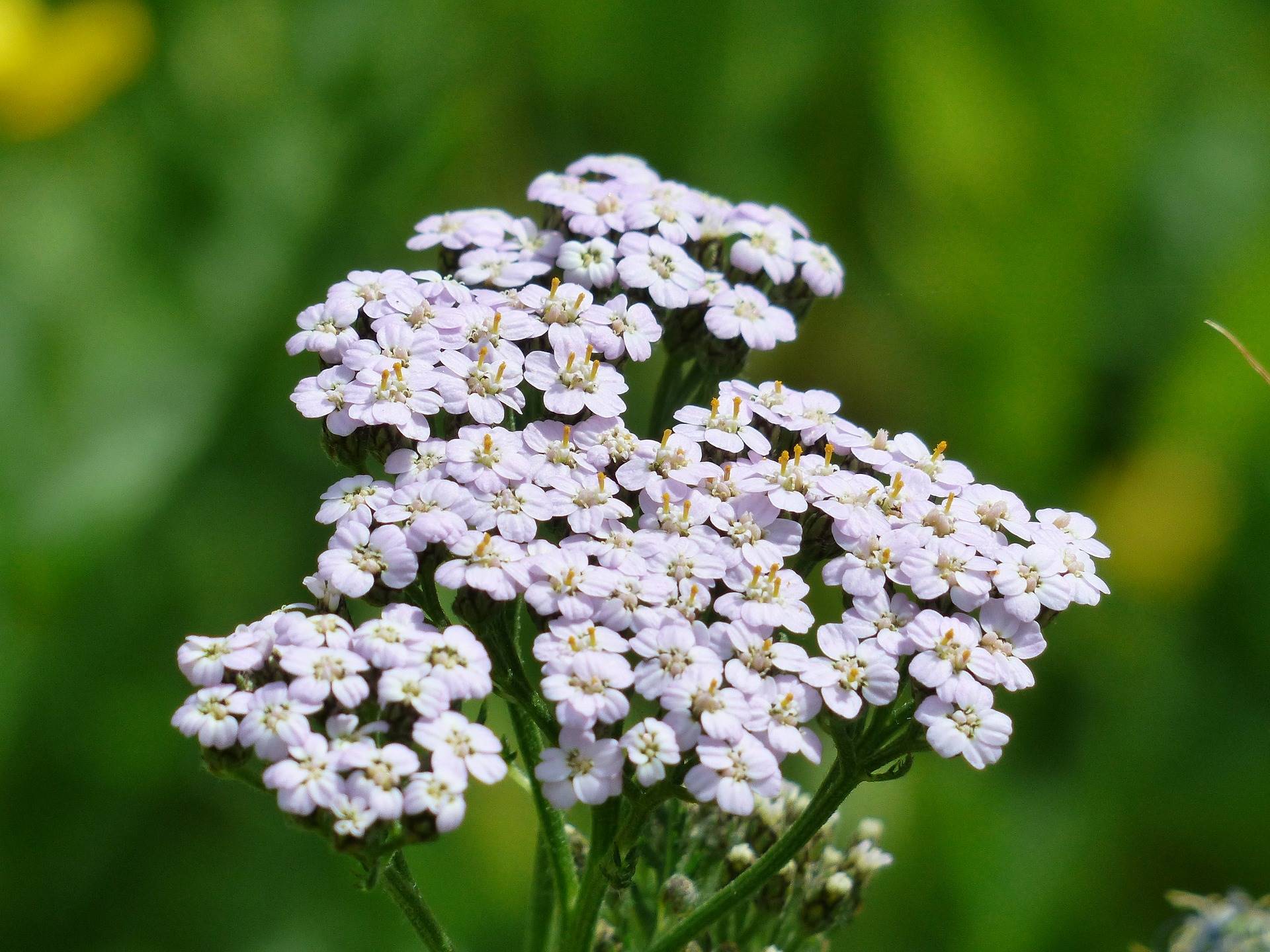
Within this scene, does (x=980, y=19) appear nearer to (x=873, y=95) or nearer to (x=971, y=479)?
(x=873, y=95)

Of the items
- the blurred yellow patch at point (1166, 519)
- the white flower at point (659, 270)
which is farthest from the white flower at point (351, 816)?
the blurred yellow patch at point (1166, 519)

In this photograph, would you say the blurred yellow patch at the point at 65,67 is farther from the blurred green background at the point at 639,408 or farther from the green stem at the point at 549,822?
the green stem at the point at 549,822

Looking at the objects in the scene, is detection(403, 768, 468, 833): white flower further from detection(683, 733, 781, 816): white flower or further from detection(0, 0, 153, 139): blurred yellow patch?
detection(0, 0, 153, 139): blurred yellow patch

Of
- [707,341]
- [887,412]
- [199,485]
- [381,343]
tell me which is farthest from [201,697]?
[887,412]

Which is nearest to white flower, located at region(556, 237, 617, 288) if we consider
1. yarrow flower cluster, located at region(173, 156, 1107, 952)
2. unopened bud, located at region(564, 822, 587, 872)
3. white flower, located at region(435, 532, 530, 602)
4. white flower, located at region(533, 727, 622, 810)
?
yarrow flower cluster, located at region(173, 156, 1107, 952)

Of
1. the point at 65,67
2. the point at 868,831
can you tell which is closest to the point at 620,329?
the point at 868,831
